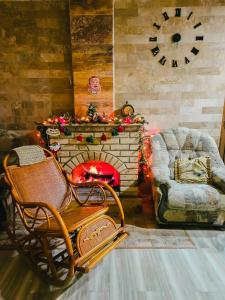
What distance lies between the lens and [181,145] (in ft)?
10.7

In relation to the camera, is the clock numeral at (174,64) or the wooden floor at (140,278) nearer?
the wooden floor at (140,278)

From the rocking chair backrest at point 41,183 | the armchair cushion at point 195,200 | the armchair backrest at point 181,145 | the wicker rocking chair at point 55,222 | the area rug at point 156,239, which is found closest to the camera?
the wicker rocking chair at point 55,222

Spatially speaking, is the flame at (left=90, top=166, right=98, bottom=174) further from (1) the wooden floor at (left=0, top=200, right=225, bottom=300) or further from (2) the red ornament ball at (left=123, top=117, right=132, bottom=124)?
(1) the wooden floor at (left=0, top=200, right=225, bottom=300)

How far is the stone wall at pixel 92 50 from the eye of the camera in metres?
3.00

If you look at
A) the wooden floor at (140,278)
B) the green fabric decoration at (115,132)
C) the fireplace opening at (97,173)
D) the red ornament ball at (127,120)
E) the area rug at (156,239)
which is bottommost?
the wooden floor at (140,278)

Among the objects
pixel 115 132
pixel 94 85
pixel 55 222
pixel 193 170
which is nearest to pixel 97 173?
pixel 115 132

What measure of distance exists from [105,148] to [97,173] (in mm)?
532

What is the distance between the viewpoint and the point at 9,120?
3621 millimetres

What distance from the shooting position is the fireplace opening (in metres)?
3.64

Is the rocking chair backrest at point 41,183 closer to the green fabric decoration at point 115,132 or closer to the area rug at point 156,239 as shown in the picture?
the area rug at point 156,239

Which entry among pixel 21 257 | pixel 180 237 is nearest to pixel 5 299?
pixel 21 257

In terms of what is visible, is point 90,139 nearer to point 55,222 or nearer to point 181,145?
point 181,145

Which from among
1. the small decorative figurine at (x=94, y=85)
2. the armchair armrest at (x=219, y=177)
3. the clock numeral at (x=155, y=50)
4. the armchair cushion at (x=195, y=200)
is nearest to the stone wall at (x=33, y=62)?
the small decorative figurine at (x=94, y=85)

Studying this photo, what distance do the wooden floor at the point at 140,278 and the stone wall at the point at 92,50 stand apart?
2.02 meters
